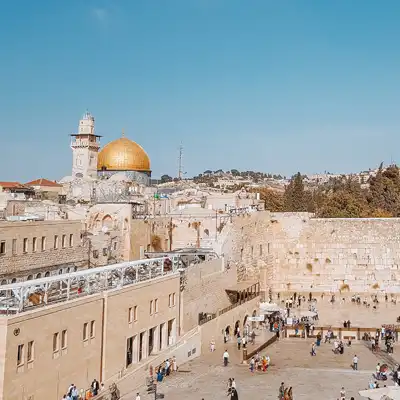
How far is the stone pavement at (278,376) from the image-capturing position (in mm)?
16688

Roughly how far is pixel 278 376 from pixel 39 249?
33.7 ft

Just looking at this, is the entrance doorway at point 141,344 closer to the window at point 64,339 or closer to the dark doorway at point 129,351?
the dark doorway at point 129,351

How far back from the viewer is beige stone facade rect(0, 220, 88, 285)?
20688 mm

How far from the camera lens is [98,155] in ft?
180

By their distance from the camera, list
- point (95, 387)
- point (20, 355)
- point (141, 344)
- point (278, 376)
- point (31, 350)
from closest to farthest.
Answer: point (20, 355) → point (31, 350) → point (95, 387) → point (278, 376) → point (141, 344)

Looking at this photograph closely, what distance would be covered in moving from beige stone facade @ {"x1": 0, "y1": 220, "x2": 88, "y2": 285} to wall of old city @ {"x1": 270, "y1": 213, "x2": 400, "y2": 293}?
14.6 meters

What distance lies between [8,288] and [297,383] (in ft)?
30.1

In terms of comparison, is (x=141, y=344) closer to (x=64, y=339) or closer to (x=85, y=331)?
(x=85, y=331)

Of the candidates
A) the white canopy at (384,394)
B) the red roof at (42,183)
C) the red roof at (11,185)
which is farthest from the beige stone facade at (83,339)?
the red roof at (42,183)

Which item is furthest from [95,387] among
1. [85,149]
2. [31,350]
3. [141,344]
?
[85,149]

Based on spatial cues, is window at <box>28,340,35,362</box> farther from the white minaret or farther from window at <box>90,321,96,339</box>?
the white minaret

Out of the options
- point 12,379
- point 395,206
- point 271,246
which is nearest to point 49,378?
point 12,379

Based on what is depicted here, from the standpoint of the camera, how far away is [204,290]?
24.7 m

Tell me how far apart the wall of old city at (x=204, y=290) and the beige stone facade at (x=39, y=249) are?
5182 millimetres
